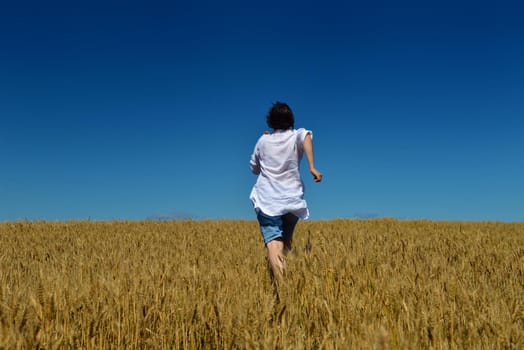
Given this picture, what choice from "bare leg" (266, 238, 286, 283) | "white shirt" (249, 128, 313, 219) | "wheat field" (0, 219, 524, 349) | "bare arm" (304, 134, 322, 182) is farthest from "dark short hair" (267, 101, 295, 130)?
"wheat field" (0, 219, 524, 349)

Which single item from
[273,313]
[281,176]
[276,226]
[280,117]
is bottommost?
[273,313]

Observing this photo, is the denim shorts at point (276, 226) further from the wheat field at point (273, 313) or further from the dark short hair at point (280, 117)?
the dark short hair at point (280, 117)

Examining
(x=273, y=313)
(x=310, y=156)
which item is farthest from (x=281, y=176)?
(x=273, y=313)

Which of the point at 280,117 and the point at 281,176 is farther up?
the point at 280,117

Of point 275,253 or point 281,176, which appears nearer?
point 275,253

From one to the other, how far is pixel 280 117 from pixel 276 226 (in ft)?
3.91

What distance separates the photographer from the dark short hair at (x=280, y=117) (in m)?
4.82

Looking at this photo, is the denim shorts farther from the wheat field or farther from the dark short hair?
the dark short hair

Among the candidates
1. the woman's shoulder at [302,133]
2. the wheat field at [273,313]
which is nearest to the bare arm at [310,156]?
the woman's shoulder at [302,133]

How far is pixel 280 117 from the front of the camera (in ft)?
15.8

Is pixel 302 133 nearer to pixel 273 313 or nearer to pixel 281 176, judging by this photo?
pixel 281 176

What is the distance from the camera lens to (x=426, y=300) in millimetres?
3338

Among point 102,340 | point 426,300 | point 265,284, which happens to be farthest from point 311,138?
point 102,340

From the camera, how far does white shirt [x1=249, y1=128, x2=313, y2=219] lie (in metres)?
4.62
